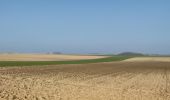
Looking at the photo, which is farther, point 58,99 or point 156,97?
point 156,97

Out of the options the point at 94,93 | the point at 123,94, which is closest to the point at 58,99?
the point at 94,93

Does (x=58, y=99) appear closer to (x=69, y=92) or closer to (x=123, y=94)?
(x=69, y=92)

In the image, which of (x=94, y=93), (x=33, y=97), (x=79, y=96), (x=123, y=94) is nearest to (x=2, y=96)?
(x=33, y=97)

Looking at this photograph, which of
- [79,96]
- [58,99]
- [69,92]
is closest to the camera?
[58,99]

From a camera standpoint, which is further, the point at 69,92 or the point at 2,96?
the point at 69,92

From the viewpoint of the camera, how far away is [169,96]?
58.3 ft

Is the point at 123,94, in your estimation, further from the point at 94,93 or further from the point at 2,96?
the point at 2,96

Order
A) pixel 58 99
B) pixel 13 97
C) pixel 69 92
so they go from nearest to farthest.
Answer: pixel 13 97
pixel 58 99
pixel 69 92

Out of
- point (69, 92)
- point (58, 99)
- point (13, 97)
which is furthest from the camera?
point (69, 92)

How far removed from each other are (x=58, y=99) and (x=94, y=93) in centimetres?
328

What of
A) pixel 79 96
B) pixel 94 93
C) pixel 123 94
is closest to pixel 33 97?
pixel 79 96

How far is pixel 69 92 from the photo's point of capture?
17.0 m

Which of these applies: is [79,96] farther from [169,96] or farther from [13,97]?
[169,96]

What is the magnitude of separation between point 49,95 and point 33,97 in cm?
124
